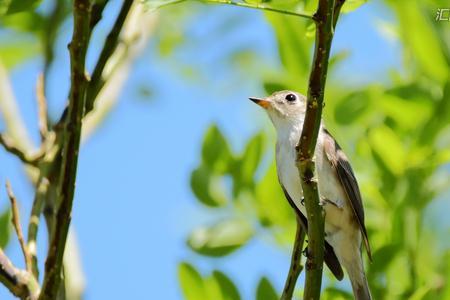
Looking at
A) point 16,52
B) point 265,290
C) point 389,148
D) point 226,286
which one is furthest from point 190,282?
point 16,52

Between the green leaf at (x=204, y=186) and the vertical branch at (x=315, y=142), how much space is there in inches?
36.8

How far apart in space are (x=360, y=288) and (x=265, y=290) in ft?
1.89

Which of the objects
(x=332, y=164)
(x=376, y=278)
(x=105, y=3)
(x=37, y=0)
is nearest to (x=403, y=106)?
(x=376, y=278)

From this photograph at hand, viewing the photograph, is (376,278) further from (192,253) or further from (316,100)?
(316,100)

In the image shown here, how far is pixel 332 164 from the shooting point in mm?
4418

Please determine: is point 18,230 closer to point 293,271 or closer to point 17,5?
point 17,5

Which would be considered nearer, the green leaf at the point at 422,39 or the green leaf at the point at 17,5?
the green leaf at the point at 17,5

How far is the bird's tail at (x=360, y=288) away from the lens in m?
3.36

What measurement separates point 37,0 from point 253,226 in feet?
4.62

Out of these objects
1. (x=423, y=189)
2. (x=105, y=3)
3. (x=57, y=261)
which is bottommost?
(x=423, y=189)

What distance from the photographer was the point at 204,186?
141 inches

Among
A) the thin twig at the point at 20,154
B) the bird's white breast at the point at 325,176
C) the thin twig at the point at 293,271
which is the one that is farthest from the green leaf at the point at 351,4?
the bird's white breast at the point at 325,176

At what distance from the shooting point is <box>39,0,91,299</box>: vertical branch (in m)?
2.42

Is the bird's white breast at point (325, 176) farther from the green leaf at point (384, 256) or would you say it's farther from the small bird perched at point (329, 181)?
the green leaf at point (384, 256)
